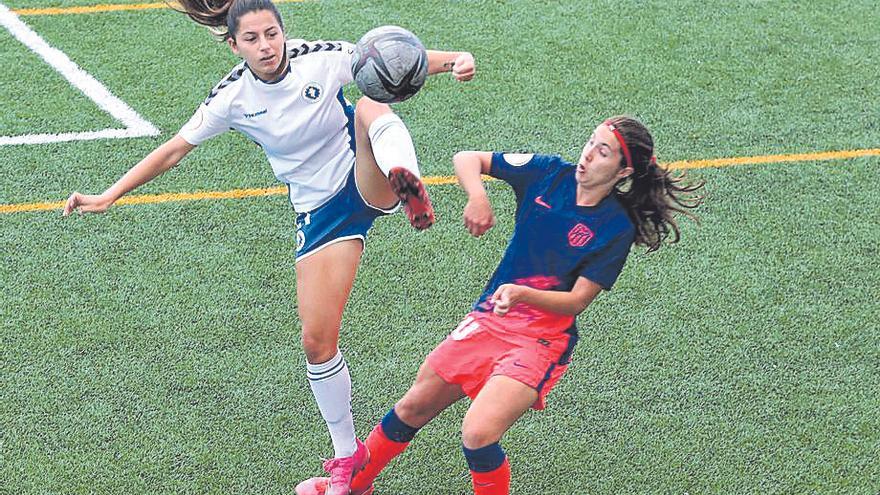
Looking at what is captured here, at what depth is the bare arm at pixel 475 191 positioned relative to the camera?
4223 millimetres

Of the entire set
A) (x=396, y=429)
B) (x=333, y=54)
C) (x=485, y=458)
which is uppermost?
(x=333, y=54)

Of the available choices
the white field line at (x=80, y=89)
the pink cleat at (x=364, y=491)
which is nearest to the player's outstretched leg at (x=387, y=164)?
the pink cleat at (x=364, y=491)

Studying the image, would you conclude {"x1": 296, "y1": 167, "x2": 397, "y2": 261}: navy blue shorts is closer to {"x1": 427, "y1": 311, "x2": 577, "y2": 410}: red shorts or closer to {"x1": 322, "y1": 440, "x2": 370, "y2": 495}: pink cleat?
{"x1": 427, "y1": 311, "x2": 577, "y2": 410}: red shorts

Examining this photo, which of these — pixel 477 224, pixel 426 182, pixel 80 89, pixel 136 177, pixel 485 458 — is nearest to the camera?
pixel 477 224

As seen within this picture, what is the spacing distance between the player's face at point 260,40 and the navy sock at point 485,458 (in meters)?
1.73

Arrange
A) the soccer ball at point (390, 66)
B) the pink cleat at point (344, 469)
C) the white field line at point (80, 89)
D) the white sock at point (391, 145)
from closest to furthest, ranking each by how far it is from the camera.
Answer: the white sock at point (391, 145), the soccer ball at point (390, 66), the pink cleat at point (344, 469), the white field line at point (80, 89)

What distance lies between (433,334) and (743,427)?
1.70 metres

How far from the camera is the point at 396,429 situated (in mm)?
4918

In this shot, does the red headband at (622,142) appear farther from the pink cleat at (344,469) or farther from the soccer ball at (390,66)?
the pink cleat at (344,469)

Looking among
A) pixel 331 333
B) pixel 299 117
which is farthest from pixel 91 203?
pixel 331 333

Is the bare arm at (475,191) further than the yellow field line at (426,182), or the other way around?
the yellow field line at (426,182)

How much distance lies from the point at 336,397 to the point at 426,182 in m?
2.84

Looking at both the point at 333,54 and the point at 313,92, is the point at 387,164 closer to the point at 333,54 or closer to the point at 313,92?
the point at 313,92

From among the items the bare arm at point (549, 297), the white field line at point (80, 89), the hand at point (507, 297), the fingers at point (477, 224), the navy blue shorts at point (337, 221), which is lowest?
the white field line at point (80, 89)
